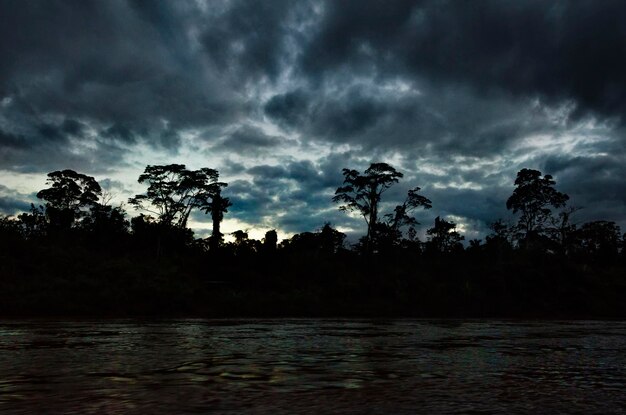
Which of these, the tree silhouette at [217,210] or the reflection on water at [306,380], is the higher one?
the tree silhouette at [217,210]

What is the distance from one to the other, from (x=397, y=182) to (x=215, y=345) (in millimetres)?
41905

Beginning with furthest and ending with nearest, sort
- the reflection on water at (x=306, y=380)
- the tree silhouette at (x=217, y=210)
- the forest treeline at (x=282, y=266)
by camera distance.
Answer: the tree silhouette at (x=217, y=210) → the forest treeline at (x=282, y=266) → the reflection on water at (x=306, y=380)

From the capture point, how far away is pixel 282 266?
42688 mm

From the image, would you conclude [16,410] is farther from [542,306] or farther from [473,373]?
Answer: [542,306]

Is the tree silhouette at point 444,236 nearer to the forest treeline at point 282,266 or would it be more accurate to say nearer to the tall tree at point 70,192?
the forest treeline at point 282,266

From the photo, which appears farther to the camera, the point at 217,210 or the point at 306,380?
the point at 217,210

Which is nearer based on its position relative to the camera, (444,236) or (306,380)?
(306,380)

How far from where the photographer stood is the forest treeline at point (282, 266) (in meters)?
33.9

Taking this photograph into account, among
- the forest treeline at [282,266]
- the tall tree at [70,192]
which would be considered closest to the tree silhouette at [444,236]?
the forest treeline at [282,266]

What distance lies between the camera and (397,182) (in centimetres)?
5100

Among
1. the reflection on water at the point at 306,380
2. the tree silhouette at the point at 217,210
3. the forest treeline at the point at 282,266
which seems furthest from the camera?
the tree silhouette at the point at 217,210

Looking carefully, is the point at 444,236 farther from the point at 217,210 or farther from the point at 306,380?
the point at 306,380

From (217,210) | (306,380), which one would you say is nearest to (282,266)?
(217,210)

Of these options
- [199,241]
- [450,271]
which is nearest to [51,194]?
[199,241]
